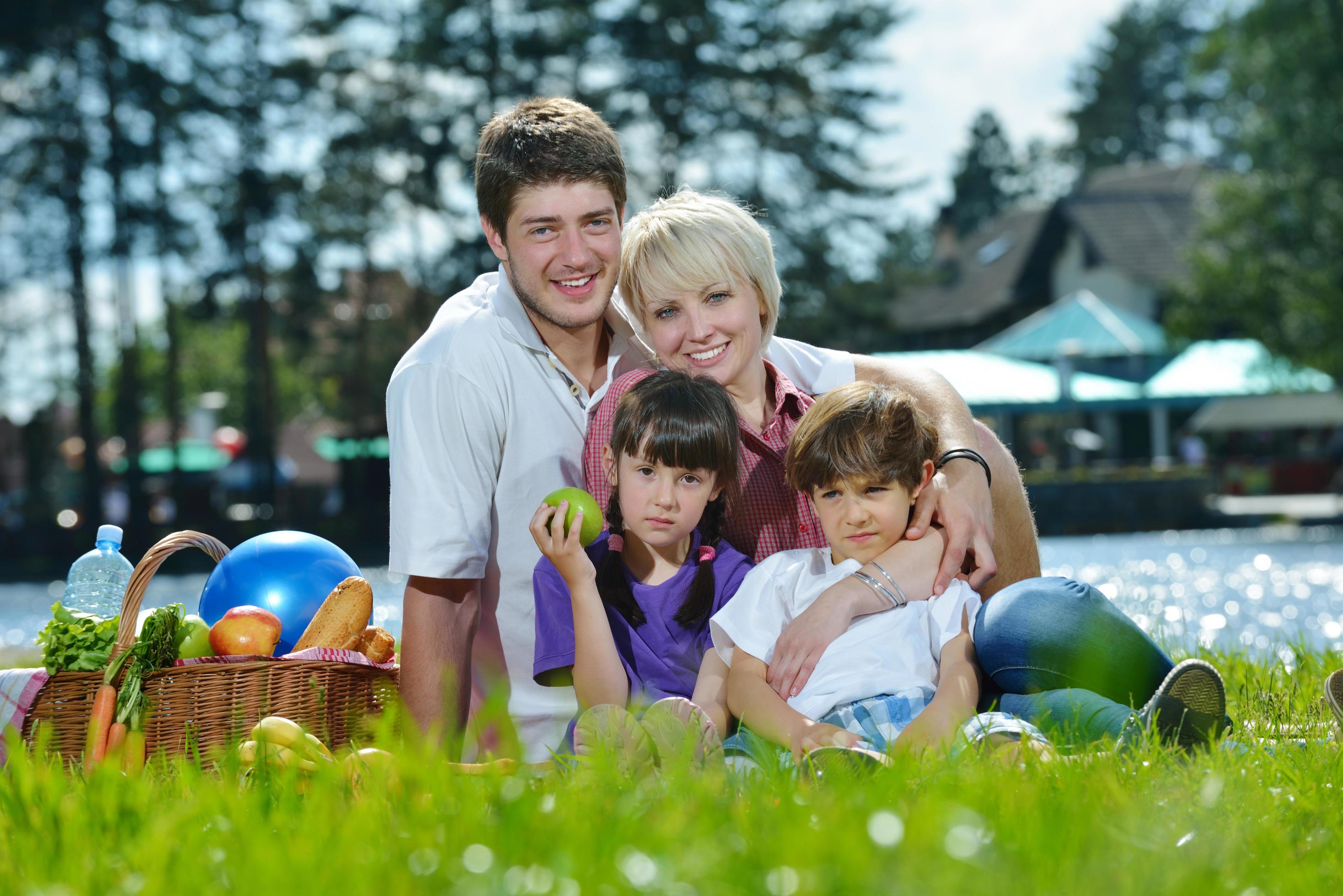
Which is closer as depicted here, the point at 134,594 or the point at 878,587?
the point at 878,587

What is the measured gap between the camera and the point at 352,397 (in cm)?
2889

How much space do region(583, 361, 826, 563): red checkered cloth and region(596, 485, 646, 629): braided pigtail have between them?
0.45 ft

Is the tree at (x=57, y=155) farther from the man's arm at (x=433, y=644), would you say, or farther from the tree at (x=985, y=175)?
the tree at (x=985, y=175)

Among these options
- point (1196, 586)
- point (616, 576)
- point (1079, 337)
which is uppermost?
point (1079, 337)

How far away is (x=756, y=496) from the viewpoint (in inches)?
139

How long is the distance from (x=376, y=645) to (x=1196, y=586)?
11.5 meters

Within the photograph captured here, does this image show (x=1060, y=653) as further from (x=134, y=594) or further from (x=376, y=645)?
(x=134, y=594)

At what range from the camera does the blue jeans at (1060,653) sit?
2.99 metres

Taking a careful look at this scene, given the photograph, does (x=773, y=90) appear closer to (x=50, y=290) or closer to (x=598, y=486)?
(x=50, y=290)

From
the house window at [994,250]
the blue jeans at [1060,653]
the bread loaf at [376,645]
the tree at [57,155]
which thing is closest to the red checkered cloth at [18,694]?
the bread loaf at [376,645]

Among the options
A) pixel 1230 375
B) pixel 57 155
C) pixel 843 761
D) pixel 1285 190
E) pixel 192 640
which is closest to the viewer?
pixel 843 761

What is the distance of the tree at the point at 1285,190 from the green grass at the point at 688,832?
70.0ft

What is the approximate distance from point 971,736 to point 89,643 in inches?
91.6

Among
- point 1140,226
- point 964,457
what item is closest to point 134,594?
point 964,457
